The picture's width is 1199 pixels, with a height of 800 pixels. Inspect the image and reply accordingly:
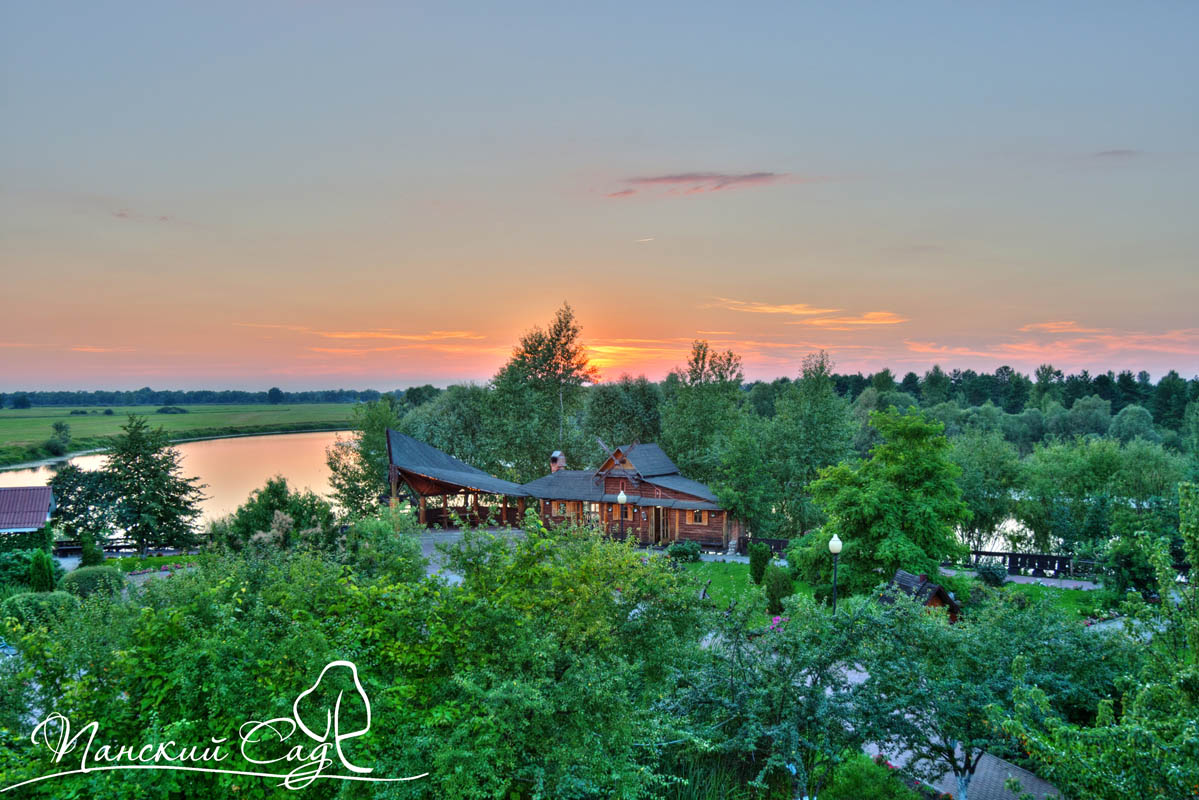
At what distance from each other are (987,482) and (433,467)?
32920mm

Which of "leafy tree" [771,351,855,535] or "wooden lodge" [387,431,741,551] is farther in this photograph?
"leafy tree" [771,351,855,535]

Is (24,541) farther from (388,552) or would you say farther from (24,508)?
(388,552)

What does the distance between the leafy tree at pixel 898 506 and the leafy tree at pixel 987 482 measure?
1842cm

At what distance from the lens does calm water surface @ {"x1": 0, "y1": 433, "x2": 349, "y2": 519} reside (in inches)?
2323

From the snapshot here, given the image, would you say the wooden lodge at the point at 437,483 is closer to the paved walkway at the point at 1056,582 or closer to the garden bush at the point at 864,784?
the paved walkway at the point at 1056,582

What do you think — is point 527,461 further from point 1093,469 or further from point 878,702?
point 878,702

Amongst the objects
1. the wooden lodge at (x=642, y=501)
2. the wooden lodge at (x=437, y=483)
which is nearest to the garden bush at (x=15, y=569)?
the wooden lodge at (x=437, y=483)

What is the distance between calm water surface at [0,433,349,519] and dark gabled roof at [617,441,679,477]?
69.3 ft

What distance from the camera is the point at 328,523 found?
2614 centimetres

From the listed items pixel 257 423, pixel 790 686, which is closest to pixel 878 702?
pixel 790 686

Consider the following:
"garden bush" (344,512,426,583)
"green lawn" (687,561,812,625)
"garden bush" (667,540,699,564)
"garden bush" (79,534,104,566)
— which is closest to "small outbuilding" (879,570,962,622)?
"green lawn" (687,561,812,625)

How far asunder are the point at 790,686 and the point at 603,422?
57604mm

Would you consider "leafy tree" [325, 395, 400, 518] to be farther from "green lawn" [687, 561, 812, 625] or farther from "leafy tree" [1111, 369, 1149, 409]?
"leafy tree" [1111, 369, 1149, 409]

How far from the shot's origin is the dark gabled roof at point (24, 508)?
27031 mm
